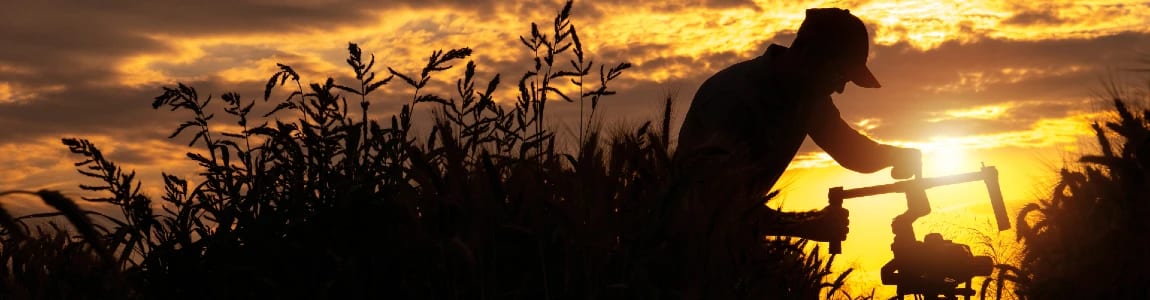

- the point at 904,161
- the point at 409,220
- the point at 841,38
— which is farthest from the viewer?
the point at 904,161

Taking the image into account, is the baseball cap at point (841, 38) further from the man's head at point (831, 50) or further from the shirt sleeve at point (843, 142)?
the shirt sleeve at point (843, 142)

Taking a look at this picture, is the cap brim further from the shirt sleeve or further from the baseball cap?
the shirt sleeve

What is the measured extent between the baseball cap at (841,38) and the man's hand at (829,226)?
1108mm

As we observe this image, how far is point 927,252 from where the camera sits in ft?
17.1

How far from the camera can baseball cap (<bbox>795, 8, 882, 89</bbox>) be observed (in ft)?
18.6

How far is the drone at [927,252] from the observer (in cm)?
521

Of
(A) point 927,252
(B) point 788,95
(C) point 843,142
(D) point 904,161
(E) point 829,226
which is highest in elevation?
(B) point 788,95

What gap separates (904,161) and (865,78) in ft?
2.09

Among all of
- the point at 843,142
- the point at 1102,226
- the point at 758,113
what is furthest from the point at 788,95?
the point at 1102,226

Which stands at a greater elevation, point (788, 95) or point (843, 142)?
point (788, 95)

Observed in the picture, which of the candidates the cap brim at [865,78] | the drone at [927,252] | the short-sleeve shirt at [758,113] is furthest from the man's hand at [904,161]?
the drone at [927,252]

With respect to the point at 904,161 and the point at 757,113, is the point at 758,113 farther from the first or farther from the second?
the point at 904,161

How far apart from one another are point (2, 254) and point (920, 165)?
191 inches

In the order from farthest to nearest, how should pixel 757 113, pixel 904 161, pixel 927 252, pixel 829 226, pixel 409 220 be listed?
pixel 904 161, pixel 757 113, pixel 927 252, pixel 829 226, pixel 409 220
